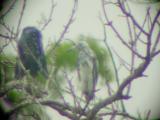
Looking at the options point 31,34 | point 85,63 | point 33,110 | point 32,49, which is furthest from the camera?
point 85,63

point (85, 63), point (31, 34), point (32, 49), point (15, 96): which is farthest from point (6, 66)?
point (85, 63)

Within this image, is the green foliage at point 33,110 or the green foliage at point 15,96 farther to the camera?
the green foliage at point 15,96

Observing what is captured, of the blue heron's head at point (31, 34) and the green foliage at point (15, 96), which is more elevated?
the blue heron's head at point (31, 34)

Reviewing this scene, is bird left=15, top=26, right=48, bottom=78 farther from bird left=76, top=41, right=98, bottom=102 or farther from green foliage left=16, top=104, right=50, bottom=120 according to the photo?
green foliage left=16, top=104, right=50, bottom=120

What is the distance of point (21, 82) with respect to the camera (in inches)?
94.0

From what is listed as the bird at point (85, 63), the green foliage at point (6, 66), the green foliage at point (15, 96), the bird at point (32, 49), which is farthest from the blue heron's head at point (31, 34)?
the green foliage at point (15, 96)

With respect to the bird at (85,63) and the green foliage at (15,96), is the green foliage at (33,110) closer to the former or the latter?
the green foliage at (15,96)

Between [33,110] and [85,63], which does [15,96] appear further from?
[85,63]

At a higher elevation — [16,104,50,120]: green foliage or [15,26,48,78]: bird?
[15,26,48,78]: bird

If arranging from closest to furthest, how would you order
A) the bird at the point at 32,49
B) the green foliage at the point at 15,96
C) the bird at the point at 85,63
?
the green foliage at the point at 15,96 < the bird at the point at 32,49 < the bird at the point at 85,63

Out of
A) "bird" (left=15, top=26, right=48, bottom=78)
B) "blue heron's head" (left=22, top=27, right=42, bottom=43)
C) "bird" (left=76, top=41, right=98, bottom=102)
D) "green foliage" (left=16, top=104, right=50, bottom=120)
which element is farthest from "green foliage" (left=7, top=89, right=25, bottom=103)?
"bird" (left=76, top=41, right=98, bottom=102)

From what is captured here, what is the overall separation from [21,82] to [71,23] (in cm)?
47

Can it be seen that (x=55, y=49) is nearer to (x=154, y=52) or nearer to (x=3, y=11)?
(x=3, y=11)

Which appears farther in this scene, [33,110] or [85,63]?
[85,63]
